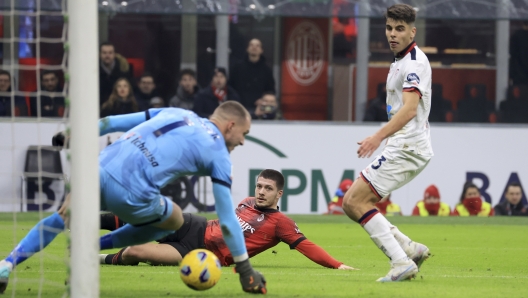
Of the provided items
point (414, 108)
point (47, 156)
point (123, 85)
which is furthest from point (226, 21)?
point (414, 108)

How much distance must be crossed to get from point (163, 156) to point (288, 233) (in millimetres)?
2413

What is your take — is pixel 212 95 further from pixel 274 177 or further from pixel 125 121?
pixel 125 121

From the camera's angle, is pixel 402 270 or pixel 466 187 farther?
pixel 466 187

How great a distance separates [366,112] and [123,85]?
14.2 ft

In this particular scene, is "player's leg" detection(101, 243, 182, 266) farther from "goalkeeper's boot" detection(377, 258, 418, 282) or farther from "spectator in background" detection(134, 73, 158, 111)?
"spectator in background" detection(134, 73, 158, 111)

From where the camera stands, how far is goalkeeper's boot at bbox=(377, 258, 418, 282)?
263 inches

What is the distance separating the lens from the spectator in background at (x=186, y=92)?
16375 mm

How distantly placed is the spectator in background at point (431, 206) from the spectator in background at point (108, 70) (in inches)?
217

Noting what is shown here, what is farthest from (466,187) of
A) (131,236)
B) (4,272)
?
(4,272)

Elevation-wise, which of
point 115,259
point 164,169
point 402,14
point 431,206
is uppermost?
point 402,14

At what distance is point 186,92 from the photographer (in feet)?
53.8

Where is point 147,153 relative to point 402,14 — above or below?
below

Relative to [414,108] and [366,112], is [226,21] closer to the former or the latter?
[366,112]

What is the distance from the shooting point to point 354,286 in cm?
A: 646
